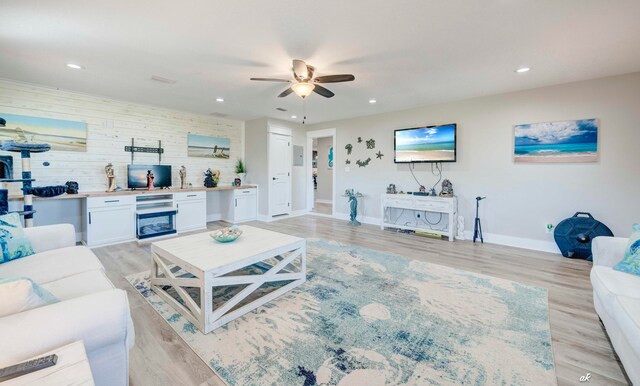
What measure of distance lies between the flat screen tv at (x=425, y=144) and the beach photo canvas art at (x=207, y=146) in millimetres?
3896

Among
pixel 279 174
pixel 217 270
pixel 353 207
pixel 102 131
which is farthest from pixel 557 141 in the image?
pixel 102 131

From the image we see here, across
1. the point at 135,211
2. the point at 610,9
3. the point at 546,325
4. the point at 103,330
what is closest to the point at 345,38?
the point at 610,9

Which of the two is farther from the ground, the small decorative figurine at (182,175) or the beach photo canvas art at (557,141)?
the beach photo canvas art at (557,141)

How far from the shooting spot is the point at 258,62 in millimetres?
3145

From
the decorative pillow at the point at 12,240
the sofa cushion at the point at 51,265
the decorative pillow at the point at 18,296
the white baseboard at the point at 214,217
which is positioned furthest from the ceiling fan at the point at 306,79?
the white baseboard at the point at 214,217

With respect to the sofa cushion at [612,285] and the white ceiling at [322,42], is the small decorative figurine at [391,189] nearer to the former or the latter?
the white ceiling at [322,42]

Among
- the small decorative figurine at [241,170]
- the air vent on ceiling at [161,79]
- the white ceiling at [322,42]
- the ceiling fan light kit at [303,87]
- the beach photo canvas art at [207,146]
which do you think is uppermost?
the air vent on ceiling at [161,79]

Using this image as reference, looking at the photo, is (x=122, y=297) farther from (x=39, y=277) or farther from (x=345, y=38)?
(x=345, y=38)

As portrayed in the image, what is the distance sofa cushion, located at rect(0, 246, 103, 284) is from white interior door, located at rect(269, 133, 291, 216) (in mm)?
4180

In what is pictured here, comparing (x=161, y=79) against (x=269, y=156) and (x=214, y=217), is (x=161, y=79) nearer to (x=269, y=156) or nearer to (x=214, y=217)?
(x=269, y=156)

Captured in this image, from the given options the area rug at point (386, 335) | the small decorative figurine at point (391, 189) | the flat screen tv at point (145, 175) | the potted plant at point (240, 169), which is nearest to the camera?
the area rug at point (386, 335)

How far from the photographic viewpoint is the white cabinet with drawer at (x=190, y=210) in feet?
16.7

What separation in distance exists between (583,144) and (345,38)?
12.2ft

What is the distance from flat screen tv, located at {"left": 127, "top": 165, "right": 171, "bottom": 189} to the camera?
4.82 meters
